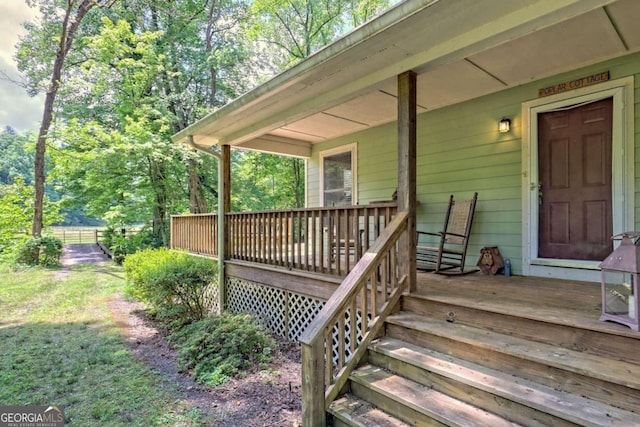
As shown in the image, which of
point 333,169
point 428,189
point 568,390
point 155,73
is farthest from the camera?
point 155,73

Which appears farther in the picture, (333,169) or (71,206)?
(71,206)

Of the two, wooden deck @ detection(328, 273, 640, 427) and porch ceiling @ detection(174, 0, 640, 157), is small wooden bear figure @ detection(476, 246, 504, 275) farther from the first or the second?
porch ceiling @ detection(174, 0, 640, 157)

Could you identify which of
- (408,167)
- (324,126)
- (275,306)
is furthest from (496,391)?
(324,126)

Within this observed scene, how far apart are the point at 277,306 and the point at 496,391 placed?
3258 mm

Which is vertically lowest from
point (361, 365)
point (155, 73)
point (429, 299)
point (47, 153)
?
point (361, 365)

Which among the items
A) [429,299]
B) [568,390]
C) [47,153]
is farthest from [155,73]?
[568,390]

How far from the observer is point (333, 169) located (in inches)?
259

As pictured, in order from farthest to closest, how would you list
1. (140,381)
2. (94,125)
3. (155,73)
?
(155,73), (94,125), (140,381)

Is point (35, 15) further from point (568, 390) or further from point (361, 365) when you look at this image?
point (568, 390)

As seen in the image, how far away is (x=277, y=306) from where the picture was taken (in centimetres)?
471

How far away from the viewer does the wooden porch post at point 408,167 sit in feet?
9.63

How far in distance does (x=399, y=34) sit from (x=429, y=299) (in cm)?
215

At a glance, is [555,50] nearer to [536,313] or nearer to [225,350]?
[536,313]

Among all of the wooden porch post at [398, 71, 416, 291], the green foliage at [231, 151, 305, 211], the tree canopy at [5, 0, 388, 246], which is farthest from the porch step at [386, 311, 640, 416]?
the green foliage at [231, 151, 305, 211]
